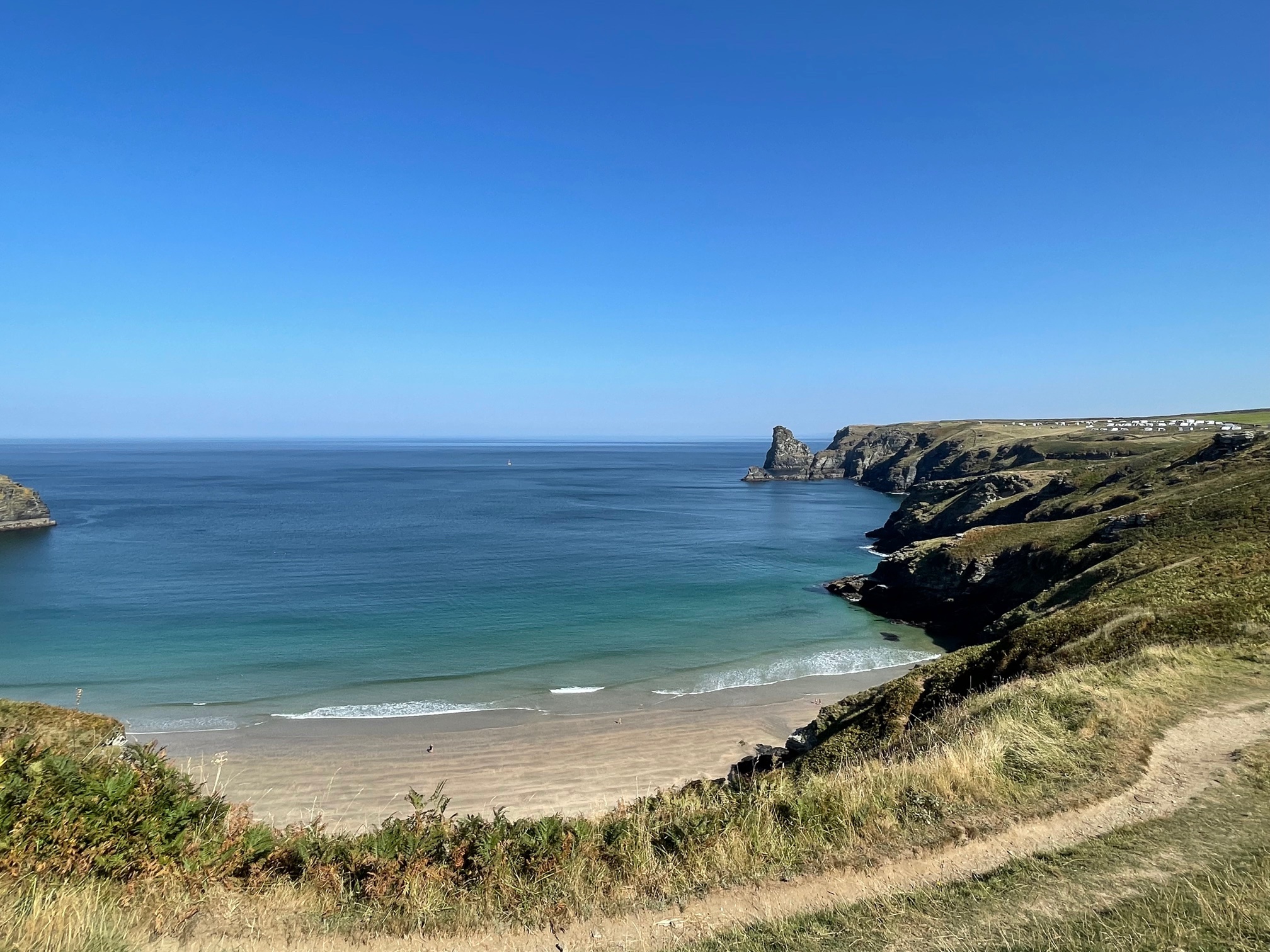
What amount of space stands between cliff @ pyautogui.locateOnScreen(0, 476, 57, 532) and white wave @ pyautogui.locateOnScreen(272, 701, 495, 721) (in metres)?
96.0

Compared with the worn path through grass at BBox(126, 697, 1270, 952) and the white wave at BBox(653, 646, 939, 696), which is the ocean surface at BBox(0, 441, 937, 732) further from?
the worn path through grass at BBox(126, 697, 1270, 952)

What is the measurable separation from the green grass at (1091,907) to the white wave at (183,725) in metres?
35.1

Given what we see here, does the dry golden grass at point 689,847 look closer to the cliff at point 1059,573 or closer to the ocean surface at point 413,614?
the cliff at point 1059,573

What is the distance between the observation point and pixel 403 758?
28875 millimetres

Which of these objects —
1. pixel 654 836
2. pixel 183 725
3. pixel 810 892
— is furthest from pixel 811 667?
pixel 183 725

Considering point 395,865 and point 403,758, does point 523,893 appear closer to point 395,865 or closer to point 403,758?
point 395,865

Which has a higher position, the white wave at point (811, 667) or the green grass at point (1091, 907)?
the green grass at point (1091, 907)

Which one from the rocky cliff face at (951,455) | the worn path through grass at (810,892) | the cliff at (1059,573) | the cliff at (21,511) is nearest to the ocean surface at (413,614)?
the cliff at (21,511)

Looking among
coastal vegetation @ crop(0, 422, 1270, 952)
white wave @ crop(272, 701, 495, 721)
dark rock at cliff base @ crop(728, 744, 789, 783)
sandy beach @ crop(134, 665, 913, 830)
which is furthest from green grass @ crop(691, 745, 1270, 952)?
white wave @ crop(272, 701, 495, 721)

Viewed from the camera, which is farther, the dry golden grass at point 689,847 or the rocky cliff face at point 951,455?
the rocky cliff face at point 951,455

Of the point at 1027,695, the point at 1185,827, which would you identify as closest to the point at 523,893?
the point at 1185,827

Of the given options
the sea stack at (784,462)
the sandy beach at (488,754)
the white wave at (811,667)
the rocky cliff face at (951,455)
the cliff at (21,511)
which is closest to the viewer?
the sandy beach at (488,754)

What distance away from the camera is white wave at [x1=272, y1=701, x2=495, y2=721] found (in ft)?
111

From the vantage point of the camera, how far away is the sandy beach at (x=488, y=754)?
24984mm
